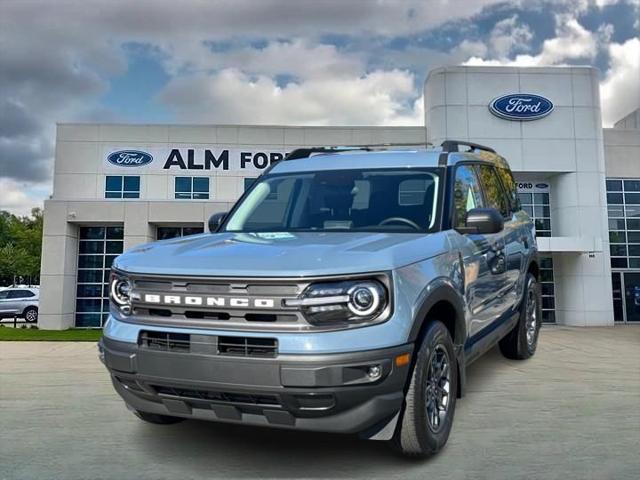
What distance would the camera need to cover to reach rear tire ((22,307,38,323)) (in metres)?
21.9

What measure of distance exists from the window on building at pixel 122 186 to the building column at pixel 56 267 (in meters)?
2.07

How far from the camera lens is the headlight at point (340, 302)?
2.79m

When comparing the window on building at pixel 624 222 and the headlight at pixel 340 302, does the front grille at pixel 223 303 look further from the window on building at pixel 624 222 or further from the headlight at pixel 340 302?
the window on building at pixel 624 222

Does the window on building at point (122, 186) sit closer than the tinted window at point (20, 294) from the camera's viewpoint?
Yes

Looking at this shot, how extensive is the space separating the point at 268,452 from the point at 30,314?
2223 cm

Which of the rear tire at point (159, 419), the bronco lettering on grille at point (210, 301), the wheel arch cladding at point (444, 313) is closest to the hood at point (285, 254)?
the bronco lettering on grille at point (210, 301)

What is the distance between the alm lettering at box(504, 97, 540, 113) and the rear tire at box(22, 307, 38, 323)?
69.7ft

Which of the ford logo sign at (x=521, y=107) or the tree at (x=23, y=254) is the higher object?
the ford logo sign at (x=521, y=107)

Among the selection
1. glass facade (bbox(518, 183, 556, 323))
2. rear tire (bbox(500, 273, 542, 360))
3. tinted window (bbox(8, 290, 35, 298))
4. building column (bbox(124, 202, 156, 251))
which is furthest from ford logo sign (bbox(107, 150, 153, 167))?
rear tire (bbox(500, 273, 542, 360))

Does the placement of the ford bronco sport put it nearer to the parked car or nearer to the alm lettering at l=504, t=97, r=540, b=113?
the alm lettering at l=504, t=97, r=540, b=113

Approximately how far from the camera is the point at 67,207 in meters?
18.1

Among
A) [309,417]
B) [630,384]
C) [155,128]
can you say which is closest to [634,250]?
[630,384]

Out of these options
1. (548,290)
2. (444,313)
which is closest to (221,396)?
(444,313)

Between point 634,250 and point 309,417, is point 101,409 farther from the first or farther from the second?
point 634,250
